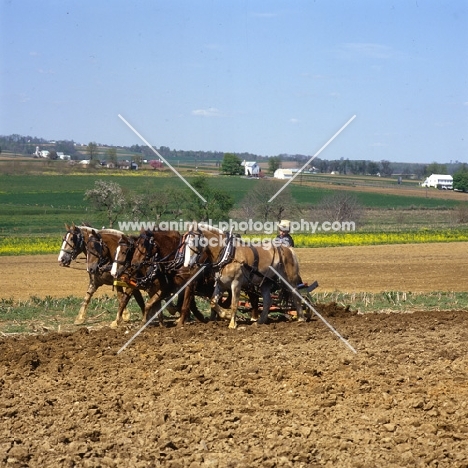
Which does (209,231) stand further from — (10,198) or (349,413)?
(10,198)

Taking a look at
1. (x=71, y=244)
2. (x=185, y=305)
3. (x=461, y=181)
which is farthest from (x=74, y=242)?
(x=461, y=181)

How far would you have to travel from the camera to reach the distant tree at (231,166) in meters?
69.8

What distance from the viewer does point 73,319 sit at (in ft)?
54.7

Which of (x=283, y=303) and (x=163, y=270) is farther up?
(x=163, y=270)

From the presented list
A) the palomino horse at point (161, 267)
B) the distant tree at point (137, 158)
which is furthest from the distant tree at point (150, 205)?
the palomino horse at point (161, 267)

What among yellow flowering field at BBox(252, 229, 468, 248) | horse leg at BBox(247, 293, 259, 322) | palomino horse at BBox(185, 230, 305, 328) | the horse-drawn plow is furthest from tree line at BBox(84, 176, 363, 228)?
palomino horse at BBox(185, 230, 305, 328)

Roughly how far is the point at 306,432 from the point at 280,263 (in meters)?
6.69

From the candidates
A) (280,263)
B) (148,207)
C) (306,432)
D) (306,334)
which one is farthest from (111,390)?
(148,207)

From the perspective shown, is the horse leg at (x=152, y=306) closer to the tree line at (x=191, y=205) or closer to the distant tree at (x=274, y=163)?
the tree line at (x=191, y=205)

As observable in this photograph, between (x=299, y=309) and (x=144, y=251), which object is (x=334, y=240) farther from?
(x=144, y=251)

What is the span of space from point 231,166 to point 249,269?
56256 mm

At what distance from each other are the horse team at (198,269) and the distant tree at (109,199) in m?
31.2

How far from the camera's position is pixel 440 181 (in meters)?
103

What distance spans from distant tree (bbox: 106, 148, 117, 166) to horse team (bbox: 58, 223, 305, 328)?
44743mm
